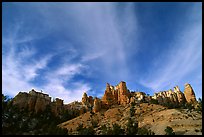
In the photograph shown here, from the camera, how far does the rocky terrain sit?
2509 inches

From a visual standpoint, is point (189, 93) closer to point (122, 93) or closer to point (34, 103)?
point (122, 93)

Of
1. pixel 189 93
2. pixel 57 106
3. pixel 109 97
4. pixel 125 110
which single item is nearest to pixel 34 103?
pixel 57 106

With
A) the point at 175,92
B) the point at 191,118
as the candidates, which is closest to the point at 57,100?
the point at 191,118

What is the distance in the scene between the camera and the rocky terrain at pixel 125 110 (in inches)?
2509

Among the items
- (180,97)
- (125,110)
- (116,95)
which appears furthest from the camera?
(180,97)

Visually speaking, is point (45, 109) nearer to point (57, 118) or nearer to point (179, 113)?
point (57, 118)

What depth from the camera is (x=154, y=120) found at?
7069 cm

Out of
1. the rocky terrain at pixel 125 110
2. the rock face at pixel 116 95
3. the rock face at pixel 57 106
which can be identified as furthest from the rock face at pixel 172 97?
Answer: the rock face at pixel 57 106

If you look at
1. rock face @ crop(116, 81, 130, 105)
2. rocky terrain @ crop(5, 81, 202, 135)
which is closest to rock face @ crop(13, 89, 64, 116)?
rocky terrain @ crop(5, 81, 202, 135)

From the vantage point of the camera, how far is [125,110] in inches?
3875

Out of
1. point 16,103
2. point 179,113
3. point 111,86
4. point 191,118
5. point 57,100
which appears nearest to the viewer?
point 191,118

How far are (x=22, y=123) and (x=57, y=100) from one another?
4807cm

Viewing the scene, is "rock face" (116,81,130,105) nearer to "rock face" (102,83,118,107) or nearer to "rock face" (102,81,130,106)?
"rock face" (102,81,130,106)

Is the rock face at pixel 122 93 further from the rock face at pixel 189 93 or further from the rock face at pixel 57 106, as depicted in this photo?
the rock face at pixel 189 93
